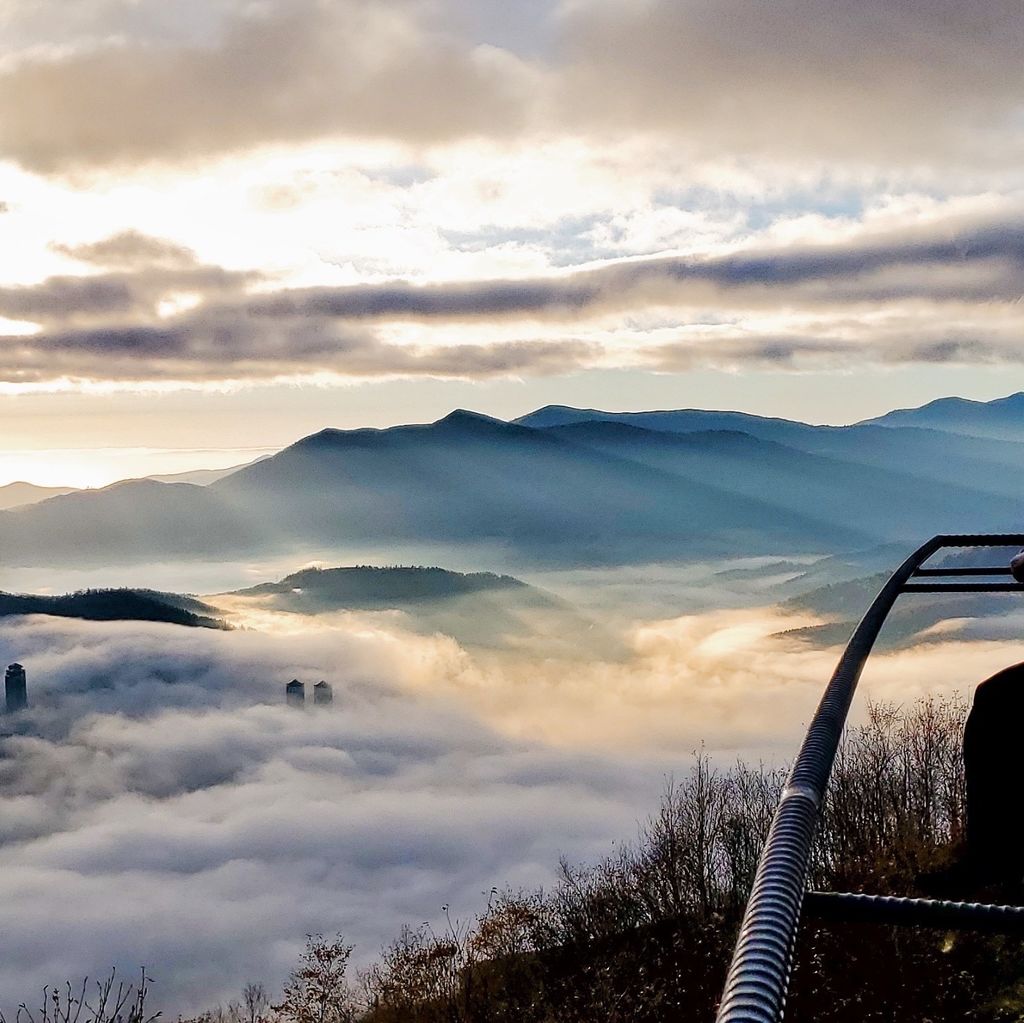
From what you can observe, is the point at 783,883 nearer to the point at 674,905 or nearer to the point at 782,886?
the point at 782,886

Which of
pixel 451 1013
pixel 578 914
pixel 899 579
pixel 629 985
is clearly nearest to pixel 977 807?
pixel 899 579

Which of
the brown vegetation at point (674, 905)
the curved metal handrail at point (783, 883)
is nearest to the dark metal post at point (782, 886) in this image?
the curved metal handrail at point (783, 883)

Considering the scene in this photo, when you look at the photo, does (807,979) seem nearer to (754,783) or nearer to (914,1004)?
(914,1004)

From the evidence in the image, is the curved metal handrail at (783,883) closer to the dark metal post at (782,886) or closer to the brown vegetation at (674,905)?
the dark metal post at (782,886)

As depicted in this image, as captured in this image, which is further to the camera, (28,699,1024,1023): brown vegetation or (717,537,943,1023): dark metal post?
(28,699,1024,1023): brown vegetation

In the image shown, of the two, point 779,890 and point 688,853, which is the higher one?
point 779,890

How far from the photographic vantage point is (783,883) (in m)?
2.40

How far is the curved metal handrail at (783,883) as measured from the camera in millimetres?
2029

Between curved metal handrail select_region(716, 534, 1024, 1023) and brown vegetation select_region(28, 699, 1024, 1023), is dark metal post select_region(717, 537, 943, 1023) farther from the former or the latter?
brown vegetation select_region(28, 699, 1024, 1023)

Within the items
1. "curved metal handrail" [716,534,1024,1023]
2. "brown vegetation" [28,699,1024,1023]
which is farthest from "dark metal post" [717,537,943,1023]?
"brown vegetation" [28,699,1024,1023]

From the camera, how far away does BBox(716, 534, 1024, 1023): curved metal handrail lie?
2029 millimetres

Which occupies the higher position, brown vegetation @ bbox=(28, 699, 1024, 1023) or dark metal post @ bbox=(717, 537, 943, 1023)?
dark metal post @ bbox=(717, 537, 943, 1023)

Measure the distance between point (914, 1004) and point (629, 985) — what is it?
39.1 meters

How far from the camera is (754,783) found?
85.8 meters
